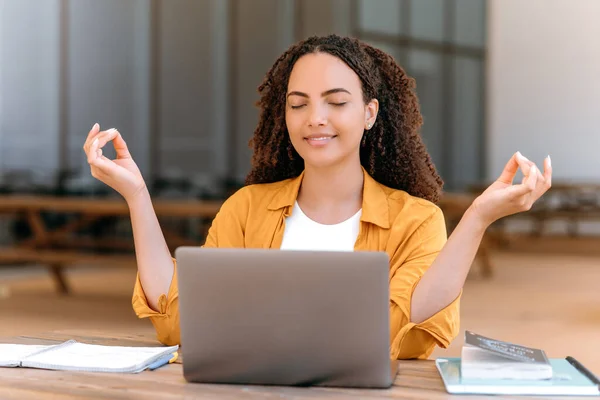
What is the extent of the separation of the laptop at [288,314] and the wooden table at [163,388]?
3 centimetres

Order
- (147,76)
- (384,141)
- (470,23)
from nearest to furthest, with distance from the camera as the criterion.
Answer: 1. (384,141)
2. (147,76)
3. (470,23)

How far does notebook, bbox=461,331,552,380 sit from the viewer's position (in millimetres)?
1425

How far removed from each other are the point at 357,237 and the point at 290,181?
9.6 inches

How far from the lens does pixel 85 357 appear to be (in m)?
1.63

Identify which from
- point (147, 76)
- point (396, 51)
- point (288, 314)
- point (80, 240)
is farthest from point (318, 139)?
point (396, 51)

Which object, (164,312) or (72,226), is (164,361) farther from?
(72,226)

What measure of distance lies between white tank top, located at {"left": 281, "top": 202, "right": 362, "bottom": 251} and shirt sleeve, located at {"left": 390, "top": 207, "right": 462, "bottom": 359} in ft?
0.42

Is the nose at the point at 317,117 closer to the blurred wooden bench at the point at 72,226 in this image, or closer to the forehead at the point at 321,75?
the forehead at the point at 321,75

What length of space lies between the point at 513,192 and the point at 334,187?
549mm

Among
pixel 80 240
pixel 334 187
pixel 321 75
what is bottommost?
pixel 80 240

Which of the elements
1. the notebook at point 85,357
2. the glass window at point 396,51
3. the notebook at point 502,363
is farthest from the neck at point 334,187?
the glass window at point 396,51

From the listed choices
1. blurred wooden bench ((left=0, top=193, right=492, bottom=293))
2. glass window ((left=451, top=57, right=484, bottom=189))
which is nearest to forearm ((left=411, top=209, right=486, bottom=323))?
blurred wooden bench ((left=0, top=193, right=492, bottom=293))

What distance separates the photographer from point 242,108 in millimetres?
10258

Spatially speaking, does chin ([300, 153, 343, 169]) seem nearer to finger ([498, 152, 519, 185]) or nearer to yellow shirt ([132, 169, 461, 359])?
yellow shirt ([132, 169, 461, 359])
